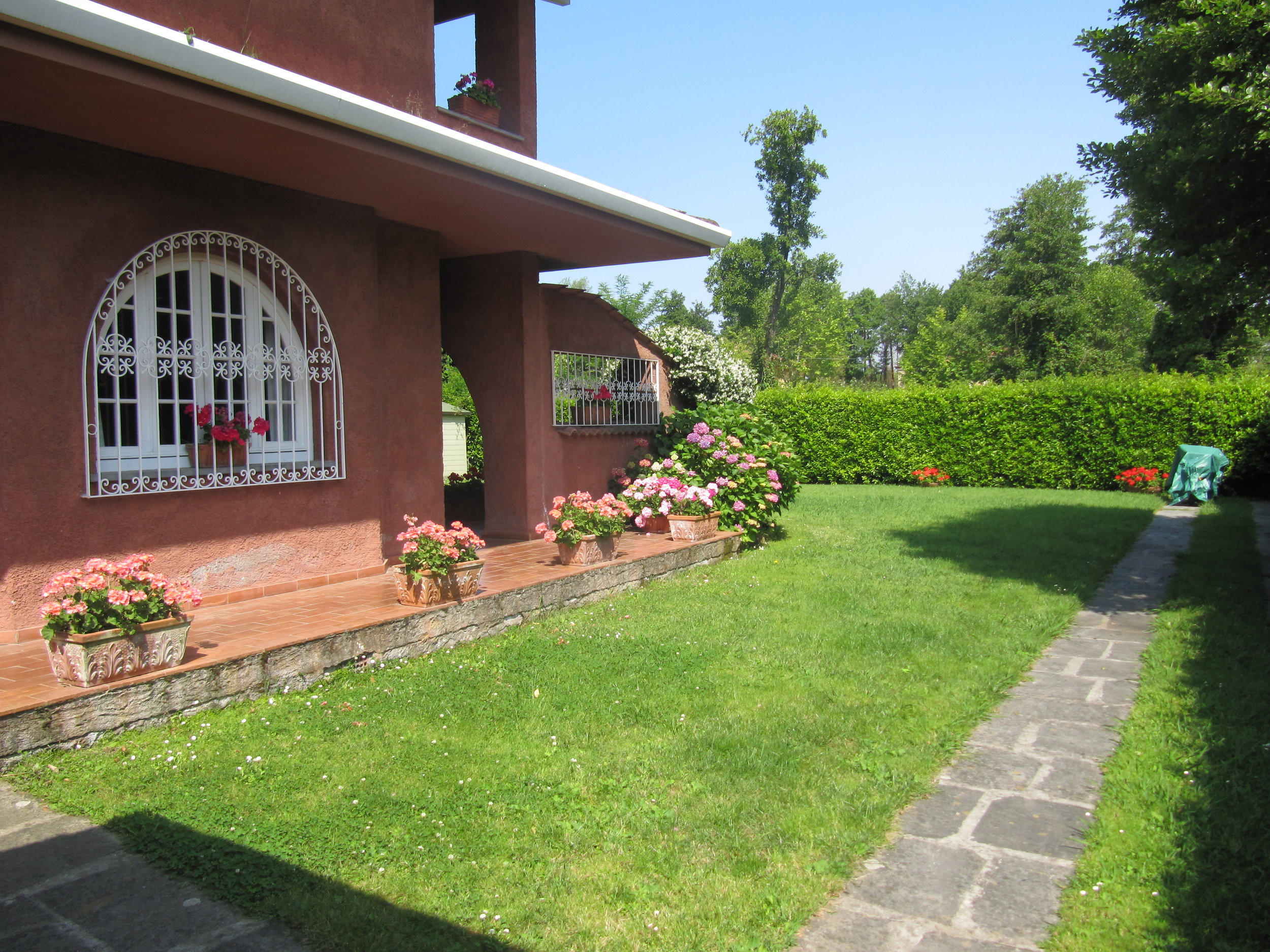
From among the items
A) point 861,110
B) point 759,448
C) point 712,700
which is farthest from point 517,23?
point 712,700

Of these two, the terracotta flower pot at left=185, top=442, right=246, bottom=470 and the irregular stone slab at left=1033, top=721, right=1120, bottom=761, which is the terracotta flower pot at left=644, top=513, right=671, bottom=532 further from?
the irregular stone slab at left=1033, top=721, right=1120, bottom=761

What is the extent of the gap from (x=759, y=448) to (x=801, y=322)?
31.3 meters

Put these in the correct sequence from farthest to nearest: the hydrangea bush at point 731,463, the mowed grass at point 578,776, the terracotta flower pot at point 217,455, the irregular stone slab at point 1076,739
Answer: the hydrangea bush at point 731,463 < the terracotta flower pot at point 217,455 < the irregular stone slab at point 1076,739 < the mowed grass at point 578,776

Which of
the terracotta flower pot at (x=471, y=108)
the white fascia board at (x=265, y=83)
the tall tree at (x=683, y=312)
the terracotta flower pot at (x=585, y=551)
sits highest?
the tall tree at (x=683, y=312)

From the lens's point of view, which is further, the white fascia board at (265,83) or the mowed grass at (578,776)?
the white fascia board at (265,83)

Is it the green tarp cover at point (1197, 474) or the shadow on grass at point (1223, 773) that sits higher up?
the green tarp cover at point (1197, 474)

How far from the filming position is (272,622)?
537 cm

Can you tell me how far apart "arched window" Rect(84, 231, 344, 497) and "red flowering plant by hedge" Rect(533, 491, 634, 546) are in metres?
1.79

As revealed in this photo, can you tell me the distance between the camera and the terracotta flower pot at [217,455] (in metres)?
5.82

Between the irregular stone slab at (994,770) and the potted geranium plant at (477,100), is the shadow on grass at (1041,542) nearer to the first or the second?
the irregular stone slab at (994,770)

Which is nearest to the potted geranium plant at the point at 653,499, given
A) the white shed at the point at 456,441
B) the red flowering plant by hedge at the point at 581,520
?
the red flowering plant by hedge at the point at 581,520

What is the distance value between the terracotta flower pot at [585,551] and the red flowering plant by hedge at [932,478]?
12.3 meters

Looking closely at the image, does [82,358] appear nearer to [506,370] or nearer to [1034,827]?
[506,370]

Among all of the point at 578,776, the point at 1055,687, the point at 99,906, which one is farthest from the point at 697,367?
the point at 99,906
